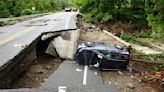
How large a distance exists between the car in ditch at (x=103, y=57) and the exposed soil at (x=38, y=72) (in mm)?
1475

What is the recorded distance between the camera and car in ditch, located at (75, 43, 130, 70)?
40.1 ft

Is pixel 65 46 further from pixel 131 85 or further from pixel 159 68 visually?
pixel 131 85

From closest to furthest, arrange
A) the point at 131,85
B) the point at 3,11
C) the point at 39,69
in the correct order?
the point at 131,85 < the point at 39,69 < the point at 3,11

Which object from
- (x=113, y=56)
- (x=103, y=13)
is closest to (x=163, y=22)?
(x=113, y=56)

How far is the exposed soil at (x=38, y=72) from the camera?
11680 mm

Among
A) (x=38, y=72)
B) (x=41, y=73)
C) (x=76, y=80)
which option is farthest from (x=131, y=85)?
(x=38, y=72)

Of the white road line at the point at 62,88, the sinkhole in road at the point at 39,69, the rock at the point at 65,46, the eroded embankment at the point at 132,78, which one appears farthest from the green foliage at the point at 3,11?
the white road line at the point at 62,88

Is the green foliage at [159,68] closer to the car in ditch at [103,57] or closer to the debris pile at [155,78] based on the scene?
the car in ditch at [103,57]

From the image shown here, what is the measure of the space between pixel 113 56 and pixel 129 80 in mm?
1673

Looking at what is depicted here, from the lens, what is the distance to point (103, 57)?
12.2m

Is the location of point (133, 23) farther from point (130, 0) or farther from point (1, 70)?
point (1, 70)

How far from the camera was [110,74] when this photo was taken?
1176cm

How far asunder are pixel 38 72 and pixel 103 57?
9.21 feet

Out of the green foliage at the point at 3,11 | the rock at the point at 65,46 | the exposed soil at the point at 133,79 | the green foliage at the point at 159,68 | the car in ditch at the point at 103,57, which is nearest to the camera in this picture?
the exposed soil at the point at 133,79
